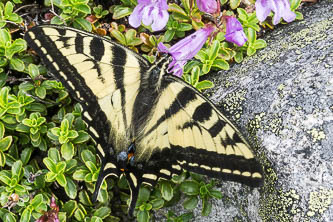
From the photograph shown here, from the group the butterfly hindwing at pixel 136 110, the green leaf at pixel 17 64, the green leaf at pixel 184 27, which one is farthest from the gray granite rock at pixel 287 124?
the green leaf at pixel 17 64

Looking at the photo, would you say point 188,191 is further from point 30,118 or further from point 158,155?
point 30,118

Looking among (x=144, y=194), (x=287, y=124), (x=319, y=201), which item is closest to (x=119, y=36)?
(x=144, y=194)

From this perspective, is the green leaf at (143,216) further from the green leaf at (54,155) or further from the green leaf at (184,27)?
the green leaf at (184,27)

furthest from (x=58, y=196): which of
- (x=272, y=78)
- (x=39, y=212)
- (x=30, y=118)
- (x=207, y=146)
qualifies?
(x=272, y=78)

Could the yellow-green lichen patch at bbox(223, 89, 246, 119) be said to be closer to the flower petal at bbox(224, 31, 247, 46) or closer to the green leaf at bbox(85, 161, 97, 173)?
the flower petal at bbox(224, 31, 247, 46)

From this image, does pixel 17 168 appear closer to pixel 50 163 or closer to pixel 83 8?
pixel 50 163

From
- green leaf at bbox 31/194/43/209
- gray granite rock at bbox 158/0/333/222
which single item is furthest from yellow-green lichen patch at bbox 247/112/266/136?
green leaf at bbox 31/194/43/209
